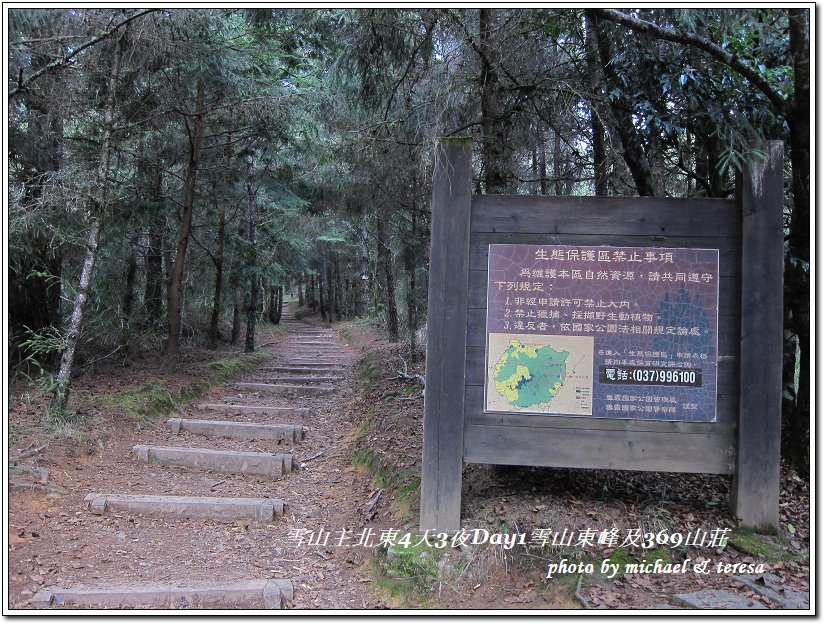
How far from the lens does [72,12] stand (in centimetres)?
675

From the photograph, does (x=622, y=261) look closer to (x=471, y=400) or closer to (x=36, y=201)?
(x=471, y=400)

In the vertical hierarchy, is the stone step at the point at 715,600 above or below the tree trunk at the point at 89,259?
below

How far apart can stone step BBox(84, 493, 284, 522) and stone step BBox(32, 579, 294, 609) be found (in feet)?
4.17

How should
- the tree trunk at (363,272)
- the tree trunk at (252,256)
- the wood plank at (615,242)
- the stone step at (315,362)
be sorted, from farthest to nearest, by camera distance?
the tree trunk at (363,272) → the tree trunk at (252,256) → the stone step at (315,362) → the wood plank at (615,242)

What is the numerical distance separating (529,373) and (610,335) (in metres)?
0.69

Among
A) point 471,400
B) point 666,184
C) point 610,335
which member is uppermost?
point 666,184

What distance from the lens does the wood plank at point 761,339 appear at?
3.91 m

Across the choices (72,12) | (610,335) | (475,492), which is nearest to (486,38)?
(610,335)

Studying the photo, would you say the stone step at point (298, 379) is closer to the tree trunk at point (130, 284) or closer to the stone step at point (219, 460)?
the tree trunk at point (130, 284)

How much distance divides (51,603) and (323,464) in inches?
141

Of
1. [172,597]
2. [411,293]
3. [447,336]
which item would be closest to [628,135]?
[447,336]

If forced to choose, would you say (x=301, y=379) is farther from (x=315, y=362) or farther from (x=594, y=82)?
(x=594, y=82)

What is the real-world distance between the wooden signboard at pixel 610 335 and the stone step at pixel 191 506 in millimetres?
2106

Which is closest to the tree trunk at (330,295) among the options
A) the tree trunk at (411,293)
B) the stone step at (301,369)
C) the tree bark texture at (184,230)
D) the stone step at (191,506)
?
the stone step at (301,369)
